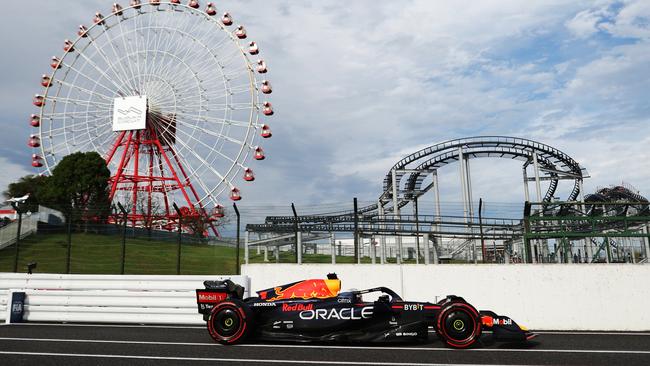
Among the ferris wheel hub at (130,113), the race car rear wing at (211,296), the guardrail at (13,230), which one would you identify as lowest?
the race car rear wing at (211,296)

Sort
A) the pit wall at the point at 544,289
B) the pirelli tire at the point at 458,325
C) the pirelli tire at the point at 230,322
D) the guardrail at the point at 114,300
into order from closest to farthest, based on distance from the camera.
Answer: the pirelli tire at the point at 458,325, the pirelli tire at the point at 230,322, the pit wall at the point at 544,289, the guardrail at the point at 114,300

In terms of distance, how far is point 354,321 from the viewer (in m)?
7.34

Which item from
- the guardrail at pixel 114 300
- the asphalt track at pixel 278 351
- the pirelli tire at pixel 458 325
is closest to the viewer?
the asphalt track at pixel 278 351

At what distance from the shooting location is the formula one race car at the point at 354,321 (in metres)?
7.14

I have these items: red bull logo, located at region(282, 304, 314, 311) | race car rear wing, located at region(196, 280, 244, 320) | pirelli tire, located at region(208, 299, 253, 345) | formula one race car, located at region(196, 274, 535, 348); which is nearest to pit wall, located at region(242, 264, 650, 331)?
formula one race car, located at region(196, 274, 535, 348)

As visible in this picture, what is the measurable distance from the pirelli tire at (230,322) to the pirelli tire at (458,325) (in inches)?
119

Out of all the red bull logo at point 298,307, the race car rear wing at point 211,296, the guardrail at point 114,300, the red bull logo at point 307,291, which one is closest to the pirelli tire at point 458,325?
the red bull logo at point 307,291

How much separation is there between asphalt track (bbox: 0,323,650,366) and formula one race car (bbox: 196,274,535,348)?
19 cm

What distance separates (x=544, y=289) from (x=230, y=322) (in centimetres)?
669

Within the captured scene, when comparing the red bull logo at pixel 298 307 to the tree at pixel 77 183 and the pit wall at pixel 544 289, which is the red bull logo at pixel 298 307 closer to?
the pit wall at pixel 544 289

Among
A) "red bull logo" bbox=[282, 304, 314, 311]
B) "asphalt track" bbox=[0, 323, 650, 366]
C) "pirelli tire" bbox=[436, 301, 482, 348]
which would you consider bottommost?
"asphalt track" bbox=[0, 323, 650, 366]

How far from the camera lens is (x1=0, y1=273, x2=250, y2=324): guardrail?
1008 centimetres

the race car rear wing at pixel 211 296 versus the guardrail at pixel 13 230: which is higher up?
the guardrail at pixel 13 230

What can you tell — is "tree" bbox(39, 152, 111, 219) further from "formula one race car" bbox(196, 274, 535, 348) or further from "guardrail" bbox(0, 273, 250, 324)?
"formula one race car" bbox(196, 274, 535, 348)
